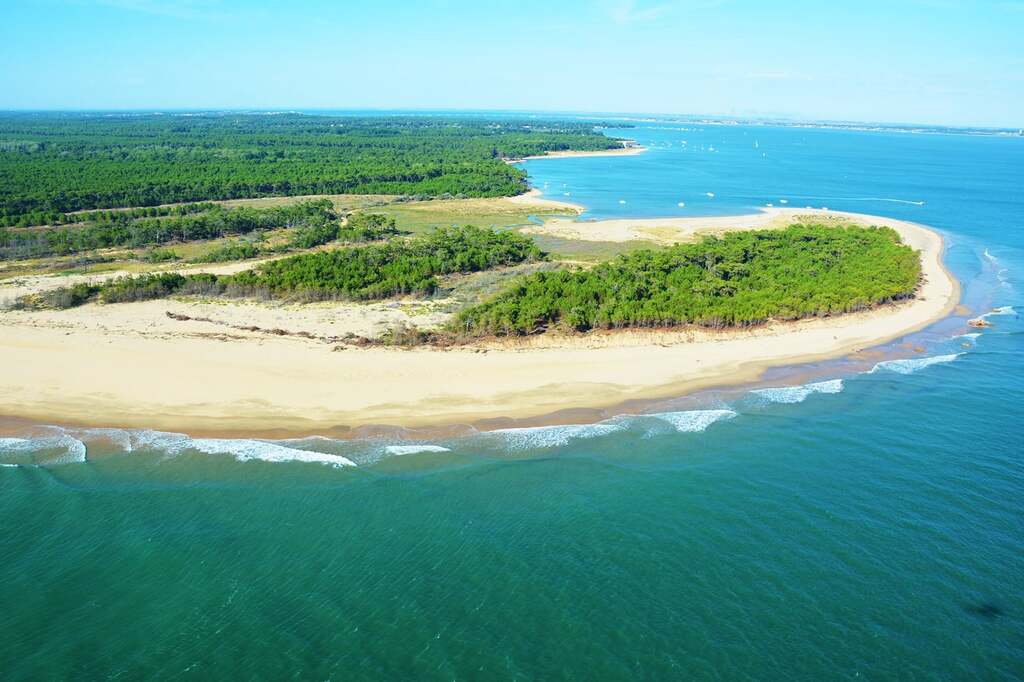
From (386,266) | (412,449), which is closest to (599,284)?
(386,266)

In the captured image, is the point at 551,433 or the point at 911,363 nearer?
the point at 551,433

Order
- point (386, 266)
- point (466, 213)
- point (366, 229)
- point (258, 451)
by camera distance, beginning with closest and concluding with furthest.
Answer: point (258, 451) → point (386, 266) → point (366, 229) → point (466, 213)

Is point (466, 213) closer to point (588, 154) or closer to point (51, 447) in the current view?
point (51, 447)

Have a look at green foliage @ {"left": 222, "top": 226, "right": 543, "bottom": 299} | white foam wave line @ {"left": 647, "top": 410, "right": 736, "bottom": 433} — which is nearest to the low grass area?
green foliage @ {"left": 222, "top": 226, "right": 543, "bottom": 299}

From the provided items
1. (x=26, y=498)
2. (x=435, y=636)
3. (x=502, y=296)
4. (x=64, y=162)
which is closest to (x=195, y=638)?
(x=435, y=636)

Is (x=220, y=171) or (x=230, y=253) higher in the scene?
(x=220, y=171)

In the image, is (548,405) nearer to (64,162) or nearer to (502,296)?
(502,296)
